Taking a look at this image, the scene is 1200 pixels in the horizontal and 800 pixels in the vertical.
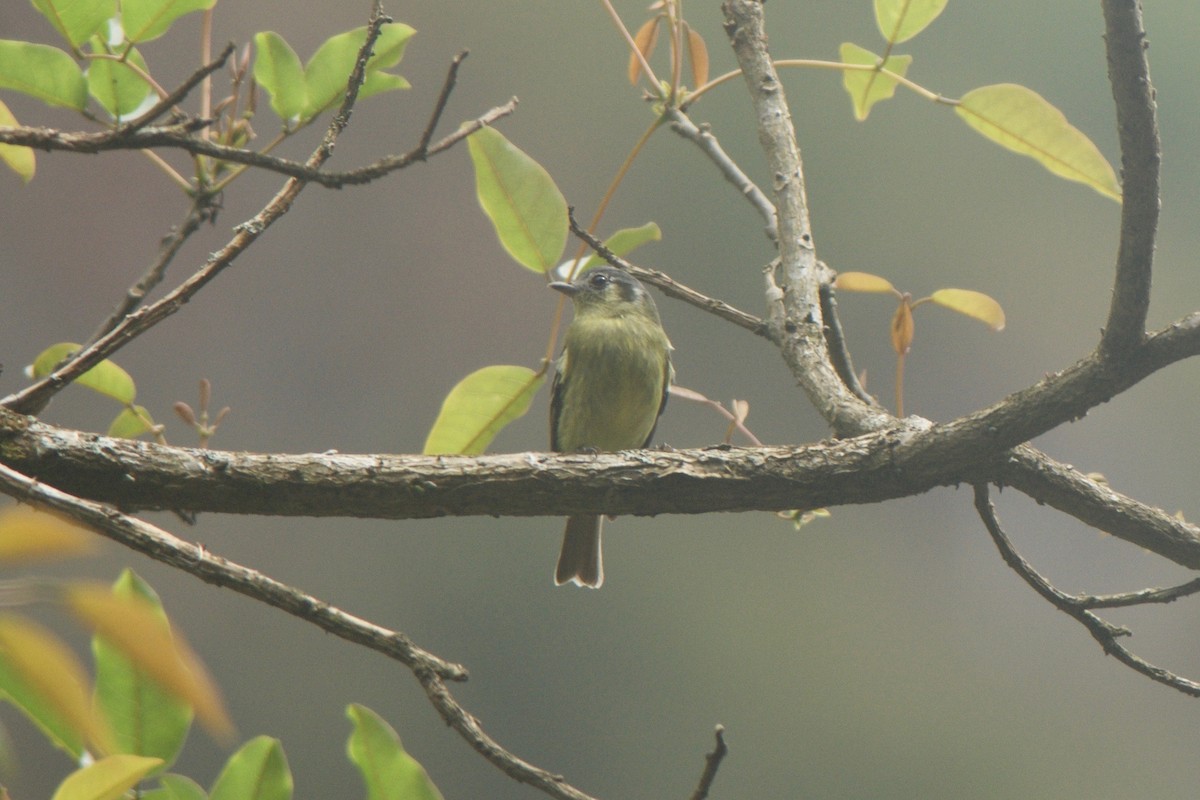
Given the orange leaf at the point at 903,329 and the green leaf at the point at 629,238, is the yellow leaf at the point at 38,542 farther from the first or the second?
the orange leaf at the point at 903,329

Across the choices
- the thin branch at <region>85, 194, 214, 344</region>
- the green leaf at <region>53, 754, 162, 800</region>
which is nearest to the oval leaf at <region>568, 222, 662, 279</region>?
the thin branch at <region>85, 194, 214, 344</region>

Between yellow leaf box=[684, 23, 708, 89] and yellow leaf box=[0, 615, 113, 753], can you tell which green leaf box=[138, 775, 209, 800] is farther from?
yellow leaf box=[684, 23, 708, 89]

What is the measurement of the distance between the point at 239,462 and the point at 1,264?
288cm

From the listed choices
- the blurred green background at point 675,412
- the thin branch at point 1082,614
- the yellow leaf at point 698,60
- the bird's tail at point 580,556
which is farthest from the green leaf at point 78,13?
the blurred green background at point 675,412

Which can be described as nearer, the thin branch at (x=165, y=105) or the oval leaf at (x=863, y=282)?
the thin branch at (x=165, y=105)

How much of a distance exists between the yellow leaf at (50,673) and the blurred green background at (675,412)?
3413 mm

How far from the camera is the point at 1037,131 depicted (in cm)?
138

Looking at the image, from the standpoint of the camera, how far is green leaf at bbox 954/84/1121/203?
135 cm

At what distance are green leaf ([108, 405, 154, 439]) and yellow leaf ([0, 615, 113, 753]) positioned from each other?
1.14m

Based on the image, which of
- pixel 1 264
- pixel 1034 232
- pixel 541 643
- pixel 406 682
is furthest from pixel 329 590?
pixel 1034 232

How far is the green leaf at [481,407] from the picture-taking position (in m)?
1.49

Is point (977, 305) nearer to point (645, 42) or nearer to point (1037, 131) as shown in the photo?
point (1037, 131)

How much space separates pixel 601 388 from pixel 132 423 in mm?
1313

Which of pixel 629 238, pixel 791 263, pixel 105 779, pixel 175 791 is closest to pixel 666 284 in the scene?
pixel 629 238
